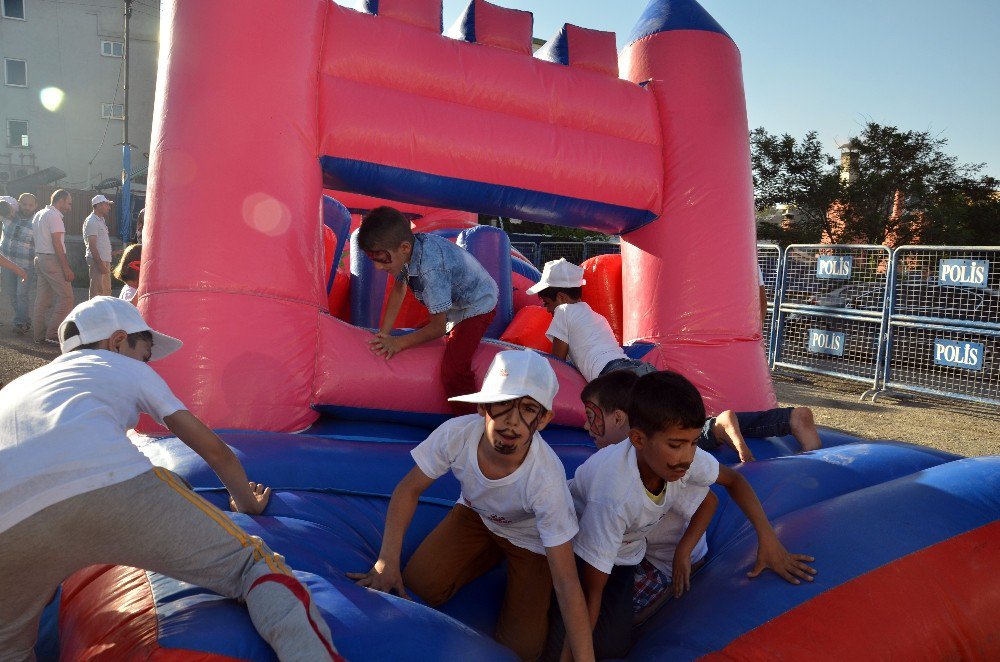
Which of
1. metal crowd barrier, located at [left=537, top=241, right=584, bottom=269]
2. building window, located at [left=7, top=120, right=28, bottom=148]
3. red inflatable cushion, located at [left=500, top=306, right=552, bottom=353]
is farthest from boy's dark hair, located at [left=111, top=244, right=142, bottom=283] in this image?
building window, located at [left=7, top=120, right=28, bottom=148]

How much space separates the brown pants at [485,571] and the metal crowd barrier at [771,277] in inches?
264

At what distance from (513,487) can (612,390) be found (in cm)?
67

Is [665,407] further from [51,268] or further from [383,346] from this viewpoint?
[51,268]

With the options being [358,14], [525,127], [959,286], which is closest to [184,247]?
[358,14]

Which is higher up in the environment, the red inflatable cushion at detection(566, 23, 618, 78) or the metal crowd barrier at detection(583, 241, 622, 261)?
the red inflatable cushion at detection(566, 23, 618, 78)

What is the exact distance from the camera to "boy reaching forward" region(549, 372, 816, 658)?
2.03 m

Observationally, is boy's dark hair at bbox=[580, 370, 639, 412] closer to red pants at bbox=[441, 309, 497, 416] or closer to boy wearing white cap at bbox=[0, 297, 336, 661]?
red pants at bbox=[441, 309, 497, 416]

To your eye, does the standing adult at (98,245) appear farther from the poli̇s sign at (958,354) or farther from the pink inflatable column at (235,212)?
the poli̇s sign at (958,354)

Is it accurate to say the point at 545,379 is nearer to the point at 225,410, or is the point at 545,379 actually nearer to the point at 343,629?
the point at 343,629

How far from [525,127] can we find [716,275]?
47.9 inches

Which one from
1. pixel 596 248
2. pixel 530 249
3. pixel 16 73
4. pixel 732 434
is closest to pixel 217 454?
pixel 732 434

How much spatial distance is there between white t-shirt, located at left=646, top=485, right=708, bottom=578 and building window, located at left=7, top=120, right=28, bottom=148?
24.4m

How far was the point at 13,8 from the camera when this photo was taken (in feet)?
69.9

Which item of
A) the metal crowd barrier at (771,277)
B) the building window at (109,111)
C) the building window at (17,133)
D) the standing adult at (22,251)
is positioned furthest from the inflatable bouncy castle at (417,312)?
the building window at (17,133)
